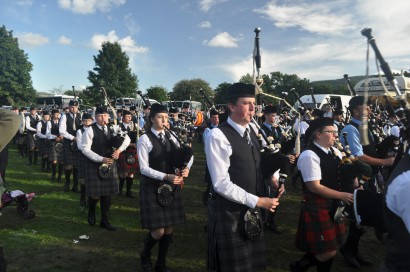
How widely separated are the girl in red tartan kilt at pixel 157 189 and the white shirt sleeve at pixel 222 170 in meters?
1.30

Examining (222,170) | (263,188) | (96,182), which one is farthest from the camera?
(96,182)

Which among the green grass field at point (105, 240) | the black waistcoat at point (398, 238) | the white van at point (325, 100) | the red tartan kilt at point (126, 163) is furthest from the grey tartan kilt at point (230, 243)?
the white van at point (325, 100)

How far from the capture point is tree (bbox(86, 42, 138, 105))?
48.8 meters

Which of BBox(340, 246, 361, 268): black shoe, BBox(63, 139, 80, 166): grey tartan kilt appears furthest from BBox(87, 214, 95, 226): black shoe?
BBox(340, 246, 361, 268): black shoe

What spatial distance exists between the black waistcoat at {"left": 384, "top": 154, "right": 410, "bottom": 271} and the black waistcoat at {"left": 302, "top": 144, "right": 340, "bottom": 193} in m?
1.44

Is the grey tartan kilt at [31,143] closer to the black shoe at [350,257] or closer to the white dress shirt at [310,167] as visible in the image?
the black shoe at [350,257]

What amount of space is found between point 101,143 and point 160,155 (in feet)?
6.38

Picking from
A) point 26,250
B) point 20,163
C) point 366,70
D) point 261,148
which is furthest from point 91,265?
point 20,163

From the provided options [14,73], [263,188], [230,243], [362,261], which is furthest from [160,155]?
[14,73]

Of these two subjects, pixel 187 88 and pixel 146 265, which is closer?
pixel 146 265

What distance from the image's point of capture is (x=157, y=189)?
3.82 metres

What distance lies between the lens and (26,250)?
4.50 meters

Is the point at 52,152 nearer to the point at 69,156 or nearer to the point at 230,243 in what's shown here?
the point at 69,156

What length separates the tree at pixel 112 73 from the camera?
4875 centimetres
